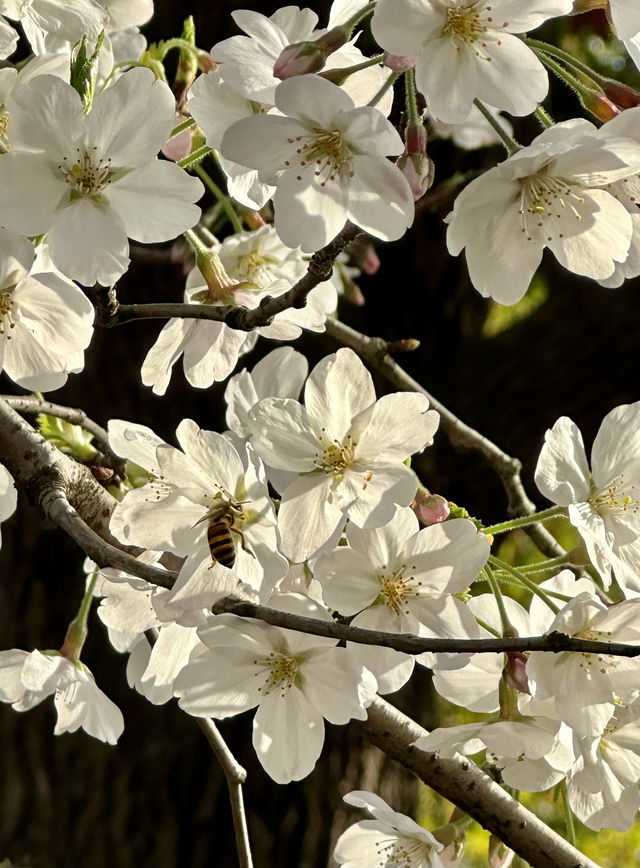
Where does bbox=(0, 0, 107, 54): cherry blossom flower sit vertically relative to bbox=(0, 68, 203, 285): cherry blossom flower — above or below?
above

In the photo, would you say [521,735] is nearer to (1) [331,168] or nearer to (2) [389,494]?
(2) [389,494]

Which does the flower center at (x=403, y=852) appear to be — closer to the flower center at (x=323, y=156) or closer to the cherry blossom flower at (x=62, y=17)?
the flower center at (x=323, y=156)

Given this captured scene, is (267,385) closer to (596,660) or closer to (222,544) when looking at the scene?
(222,544)

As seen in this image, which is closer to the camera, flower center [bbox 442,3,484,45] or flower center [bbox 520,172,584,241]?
flower center [bbox 442,3,484,45]

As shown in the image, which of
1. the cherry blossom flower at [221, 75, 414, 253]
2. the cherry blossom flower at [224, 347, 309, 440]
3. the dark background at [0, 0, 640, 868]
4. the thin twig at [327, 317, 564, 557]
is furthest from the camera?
the dark background at [0, 0, 640, 868]

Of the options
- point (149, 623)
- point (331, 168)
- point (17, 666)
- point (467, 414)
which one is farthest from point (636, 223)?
point (467, 414)

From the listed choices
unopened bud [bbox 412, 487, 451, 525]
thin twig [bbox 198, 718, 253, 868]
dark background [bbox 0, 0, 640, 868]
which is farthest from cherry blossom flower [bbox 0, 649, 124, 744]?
dark background [bbox 0, 0, 640, 868]

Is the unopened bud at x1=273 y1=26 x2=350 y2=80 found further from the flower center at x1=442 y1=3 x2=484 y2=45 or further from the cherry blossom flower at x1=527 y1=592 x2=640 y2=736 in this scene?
the cherry blossom flower at x1=527 y1=592 x2=640 y2=736
